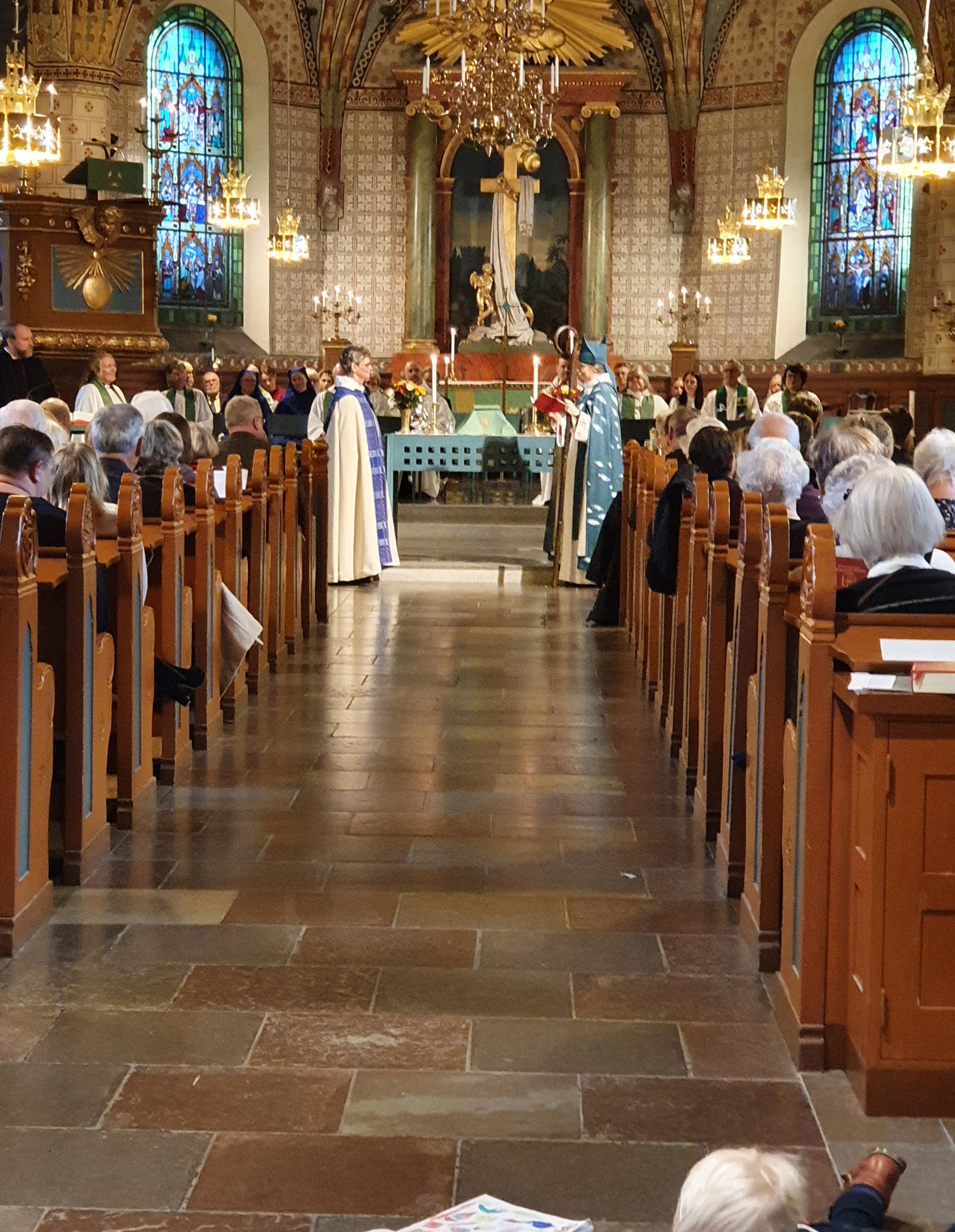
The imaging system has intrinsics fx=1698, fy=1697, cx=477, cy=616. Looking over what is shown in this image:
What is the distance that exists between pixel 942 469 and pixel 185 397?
9497 millimetres

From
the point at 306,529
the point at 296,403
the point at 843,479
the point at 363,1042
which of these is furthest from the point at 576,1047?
the point at 296,403

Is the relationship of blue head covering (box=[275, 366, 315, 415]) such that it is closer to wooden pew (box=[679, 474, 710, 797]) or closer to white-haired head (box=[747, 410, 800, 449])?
white-haired head (box=[747, 410, 800, 449])

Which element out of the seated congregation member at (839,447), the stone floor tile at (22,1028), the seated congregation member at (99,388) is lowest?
the stone floor tile at (22,1028)

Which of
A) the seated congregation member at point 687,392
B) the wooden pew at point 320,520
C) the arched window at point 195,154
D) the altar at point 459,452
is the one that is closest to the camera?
the wooden pew at point 320,520

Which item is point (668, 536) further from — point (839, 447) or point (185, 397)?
point (185, 397)

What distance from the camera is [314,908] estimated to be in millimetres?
4812

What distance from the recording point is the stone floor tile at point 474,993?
4.03m

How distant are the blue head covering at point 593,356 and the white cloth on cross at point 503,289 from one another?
941 cm

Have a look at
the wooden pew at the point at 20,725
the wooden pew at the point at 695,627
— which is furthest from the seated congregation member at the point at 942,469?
the wooden pew at the point at 20,725

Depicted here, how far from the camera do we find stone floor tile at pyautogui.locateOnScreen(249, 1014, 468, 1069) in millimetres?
3713

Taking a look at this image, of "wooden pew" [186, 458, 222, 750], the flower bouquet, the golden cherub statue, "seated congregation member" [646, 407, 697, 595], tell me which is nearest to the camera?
"wooden pew" [186, 458, 222, 750]

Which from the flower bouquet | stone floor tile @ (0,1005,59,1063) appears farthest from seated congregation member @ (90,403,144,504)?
the flower bouquet

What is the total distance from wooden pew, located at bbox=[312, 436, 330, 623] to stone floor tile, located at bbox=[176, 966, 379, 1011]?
6.49 m

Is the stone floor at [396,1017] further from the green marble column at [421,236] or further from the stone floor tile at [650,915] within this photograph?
the green marble column at [421,236]
